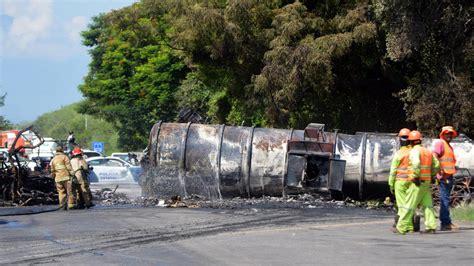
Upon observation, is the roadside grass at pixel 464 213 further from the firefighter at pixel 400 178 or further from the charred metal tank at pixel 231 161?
the charred metal tank at pixel 231 161

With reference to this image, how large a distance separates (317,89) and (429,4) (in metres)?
5.10

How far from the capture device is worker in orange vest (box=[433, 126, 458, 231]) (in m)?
12.8

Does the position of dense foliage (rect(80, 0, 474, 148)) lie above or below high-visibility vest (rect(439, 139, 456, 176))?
above

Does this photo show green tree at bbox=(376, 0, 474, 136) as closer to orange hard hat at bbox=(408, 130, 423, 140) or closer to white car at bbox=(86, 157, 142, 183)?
orange hard hat at bbox=(408, 130, 423, 140)

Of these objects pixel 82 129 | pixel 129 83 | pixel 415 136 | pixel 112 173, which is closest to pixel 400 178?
pixel 415 136

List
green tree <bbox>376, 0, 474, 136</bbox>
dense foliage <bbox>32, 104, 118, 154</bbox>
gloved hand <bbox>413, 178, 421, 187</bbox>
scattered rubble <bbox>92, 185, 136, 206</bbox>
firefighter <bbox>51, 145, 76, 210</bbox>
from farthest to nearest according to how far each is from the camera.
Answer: dense foliage <bbox>32, 104, 118, 154</bbox> → green tree <bbox>376, 0, 474, 136</bbox> → scattered rubble <bbox>92, 185, 136, 206</bbox> → firefighter <bbox>51, 145, 76, 210</bbox> → gloved hand <bbox>413, 178, 421, 187</bbox>

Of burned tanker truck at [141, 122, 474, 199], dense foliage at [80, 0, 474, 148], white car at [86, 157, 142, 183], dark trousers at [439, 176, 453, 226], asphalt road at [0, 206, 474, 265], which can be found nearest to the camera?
asphalt road at [0, 206, 474, 265]

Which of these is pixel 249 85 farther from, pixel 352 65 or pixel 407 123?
pixel 407 123

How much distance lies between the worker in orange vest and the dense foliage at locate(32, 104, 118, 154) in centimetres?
5764

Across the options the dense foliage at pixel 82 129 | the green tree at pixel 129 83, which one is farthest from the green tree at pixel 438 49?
the dense foliage at pixel 82 129

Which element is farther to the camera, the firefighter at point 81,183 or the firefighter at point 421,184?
the firefighter at point 81,183

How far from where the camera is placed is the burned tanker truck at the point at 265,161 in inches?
774

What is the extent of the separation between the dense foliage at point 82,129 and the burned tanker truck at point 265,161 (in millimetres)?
49118

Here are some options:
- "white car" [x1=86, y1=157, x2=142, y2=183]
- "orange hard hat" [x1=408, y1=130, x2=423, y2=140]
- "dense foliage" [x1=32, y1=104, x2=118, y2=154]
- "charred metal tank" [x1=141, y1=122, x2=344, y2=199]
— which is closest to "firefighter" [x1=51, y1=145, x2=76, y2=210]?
"charred metal tank" [x1=141, y1=122, x2=344, y2=199]
